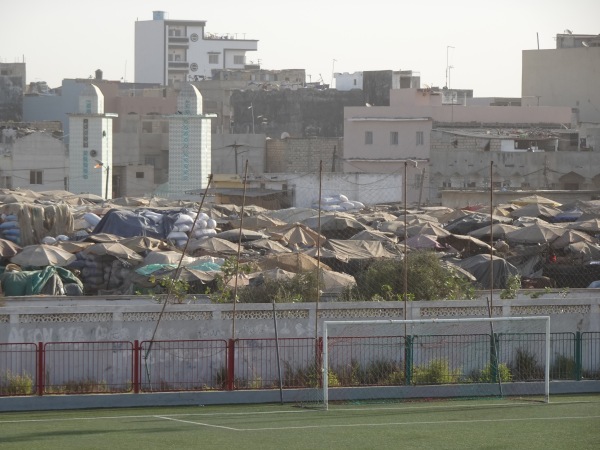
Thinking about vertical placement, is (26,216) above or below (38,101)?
below

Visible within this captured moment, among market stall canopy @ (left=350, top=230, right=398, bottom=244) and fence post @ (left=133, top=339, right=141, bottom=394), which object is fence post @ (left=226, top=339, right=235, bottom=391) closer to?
fence post @ (left=133, top=339, right=141, bottom=394)

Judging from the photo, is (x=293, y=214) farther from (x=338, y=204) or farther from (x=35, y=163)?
(x=35, y=163)

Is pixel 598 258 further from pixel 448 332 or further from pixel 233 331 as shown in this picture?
pixel 233 331

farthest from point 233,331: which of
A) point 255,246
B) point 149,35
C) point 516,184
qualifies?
point 149,35

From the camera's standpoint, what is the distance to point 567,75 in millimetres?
79875

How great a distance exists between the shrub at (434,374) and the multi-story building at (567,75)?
60.0 meters

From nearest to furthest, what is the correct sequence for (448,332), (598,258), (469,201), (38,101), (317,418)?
(317,418)
(448,332)
(598,258)
(469,201)
(38,101)

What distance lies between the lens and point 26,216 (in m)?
37.2

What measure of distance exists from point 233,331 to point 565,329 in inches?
245

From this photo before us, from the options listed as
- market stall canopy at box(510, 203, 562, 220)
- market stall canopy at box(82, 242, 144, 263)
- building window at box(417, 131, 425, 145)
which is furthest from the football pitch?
building window at box(417, 131, 425, 145)

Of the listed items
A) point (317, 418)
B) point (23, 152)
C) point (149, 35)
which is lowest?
point (317, 418)

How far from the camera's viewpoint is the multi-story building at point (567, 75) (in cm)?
7759

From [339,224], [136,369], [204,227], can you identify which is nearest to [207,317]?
[136,369]

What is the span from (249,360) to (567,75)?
63.3 meters
